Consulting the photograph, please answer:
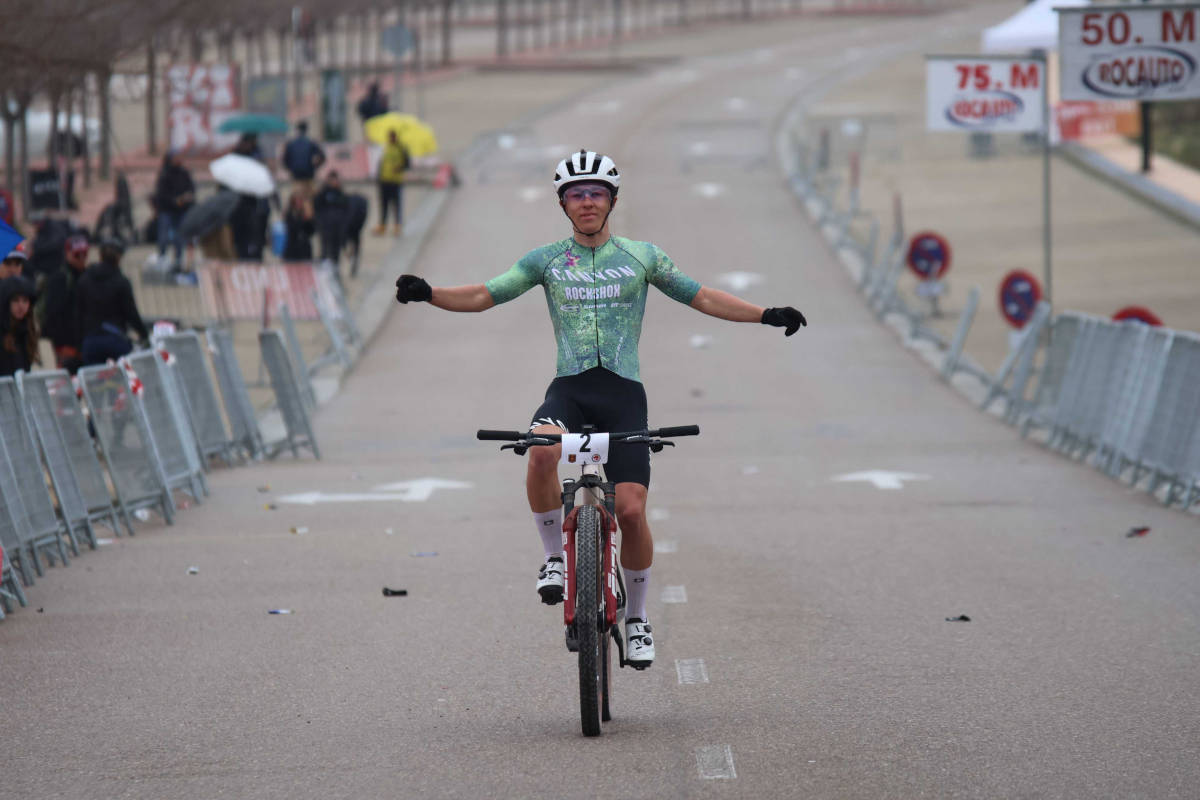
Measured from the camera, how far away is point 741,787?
252 inches

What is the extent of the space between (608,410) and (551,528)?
56cm

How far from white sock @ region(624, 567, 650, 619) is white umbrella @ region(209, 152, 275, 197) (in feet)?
65.6

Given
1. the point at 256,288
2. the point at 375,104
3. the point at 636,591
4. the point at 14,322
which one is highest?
the point at 375,104

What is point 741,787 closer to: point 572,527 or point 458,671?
point 572,527

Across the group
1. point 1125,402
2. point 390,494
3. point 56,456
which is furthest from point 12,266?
point 1125,402

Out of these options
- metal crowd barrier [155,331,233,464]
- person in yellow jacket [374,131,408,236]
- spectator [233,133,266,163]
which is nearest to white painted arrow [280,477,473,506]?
metal crowd barrier [155,331,233,464]

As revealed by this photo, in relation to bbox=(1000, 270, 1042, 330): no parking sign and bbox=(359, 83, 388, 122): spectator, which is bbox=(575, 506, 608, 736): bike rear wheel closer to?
bbox=(1000, 270, 1042, 330): no parking sign

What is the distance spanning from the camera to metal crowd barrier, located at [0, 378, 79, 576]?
11.0 m

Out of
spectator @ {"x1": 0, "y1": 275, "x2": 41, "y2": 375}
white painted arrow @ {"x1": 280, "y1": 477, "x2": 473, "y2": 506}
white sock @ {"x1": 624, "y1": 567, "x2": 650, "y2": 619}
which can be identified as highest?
spectator @ {"x1": 0, "y1": 275, "x2": 41, "y2": 375}

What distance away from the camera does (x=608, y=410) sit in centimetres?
752

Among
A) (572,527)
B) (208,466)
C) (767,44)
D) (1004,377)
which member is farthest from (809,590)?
(767,44)

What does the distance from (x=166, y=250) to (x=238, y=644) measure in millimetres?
21738

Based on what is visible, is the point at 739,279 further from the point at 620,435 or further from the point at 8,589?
the point at 620,435

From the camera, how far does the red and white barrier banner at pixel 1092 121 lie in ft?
94.2
